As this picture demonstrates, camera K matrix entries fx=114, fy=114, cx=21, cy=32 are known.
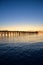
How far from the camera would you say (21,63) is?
38.3 feet

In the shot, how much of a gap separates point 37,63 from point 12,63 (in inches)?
101

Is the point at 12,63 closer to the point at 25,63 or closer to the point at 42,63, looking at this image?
the point at 25,63

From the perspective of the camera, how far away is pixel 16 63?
11680 mm

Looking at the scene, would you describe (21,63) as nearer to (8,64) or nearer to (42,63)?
(8,64)

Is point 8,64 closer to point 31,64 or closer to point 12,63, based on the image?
point 12,63

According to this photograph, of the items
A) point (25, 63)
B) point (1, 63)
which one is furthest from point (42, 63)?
point (1, 63)

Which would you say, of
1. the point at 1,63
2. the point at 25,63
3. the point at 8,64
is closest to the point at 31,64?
the point at 25,63

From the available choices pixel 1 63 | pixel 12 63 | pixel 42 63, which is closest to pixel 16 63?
pixel 12 63

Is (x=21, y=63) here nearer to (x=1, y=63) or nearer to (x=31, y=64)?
(x=31, y=64)

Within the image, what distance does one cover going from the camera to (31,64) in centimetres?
1136

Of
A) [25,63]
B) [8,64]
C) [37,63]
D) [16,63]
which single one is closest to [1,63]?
[8,64]

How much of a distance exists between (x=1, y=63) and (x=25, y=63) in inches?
96.6

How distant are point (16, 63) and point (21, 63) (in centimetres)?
51

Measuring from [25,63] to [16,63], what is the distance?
0.92 metres
